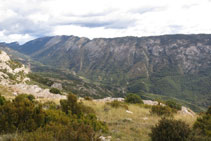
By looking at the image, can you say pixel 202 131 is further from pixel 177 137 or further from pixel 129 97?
pixel 129 97

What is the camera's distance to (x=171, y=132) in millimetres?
6535

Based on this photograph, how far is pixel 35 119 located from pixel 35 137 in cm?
228

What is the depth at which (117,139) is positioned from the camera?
22.9ft

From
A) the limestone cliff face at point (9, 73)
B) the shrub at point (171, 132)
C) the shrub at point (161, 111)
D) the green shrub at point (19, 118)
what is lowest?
the limestone cliff face at point (9, 73)

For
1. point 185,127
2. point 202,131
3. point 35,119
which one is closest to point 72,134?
point 35,119

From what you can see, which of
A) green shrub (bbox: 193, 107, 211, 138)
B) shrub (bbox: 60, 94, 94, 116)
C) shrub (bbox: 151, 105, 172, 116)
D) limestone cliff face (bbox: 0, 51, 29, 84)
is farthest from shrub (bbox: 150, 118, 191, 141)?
limestone cliff face (bbox: 0, 51, 29, 84)

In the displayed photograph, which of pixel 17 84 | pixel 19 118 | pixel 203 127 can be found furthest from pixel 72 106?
pixel 17 84

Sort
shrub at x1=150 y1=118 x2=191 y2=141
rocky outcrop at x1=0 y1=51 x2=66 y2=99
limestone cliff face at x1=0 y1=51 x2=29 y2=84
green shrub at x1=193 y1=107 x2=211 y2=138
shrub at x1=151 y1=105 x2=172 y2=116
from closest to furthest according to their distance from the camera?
shrub at x1=150 y1=118 x2=191 y2=141 → green shrub at x1=193 y1=107 x2=211 y2=138 → shrub at x1=151 y1=105 x2=172 y2=116 → rocky outcrop at x1=0 y1=51 x2=66 y2=99 → limestone cliff face at x1=0 y1=51 x2=29 y2=84

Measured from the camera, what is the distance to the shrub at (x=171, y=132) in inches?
250

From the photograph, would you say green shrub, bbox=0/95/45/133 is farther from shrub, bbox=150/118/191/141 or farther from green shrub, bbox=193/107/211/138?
green shrub, bbox=193/107/211/138

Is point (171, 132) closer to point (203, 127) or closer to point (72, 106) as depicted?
point (203, 127)

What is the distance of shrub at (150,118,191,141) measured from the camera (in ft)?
20.8

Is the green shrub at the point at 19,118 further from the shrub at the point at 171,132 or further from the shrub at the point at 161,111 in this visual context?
the shrub at the point at 161,111

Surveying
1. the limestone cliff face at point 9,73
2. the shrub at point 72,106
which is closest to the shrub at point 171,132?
the shrub at point 72,106
